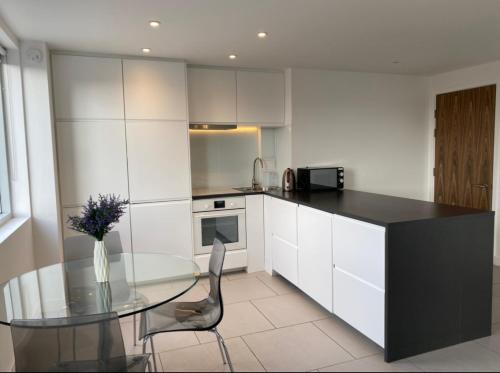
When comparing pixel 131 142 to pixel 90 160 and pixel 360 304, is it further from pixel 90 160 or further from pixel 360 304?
pixel 360 304

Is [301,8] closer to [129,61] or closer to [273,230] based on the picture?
[129,61]

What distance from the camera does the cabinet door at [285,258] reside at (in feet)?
11.6

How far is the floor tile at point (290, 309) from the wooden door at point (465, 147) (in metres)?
2.42

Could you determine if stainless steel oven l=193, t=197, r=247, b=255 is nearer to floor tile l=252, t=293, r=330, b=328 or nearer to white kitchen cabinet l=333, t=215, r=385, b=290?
floor tile l=252, t=293, r=330, b=328

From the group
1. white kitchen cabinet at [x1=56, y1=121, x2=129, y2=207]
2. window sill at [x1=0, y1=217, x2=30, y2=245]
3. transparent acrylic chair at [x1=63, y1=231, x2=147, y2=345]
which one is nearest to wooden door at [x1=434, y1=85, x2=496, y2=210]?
white kitchen cabinet at [x1=56, y1=121, x2=129, y2=207]

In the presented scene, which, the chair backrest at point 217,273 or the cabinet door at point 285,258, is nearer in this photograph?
the chair backrest at point 217,273

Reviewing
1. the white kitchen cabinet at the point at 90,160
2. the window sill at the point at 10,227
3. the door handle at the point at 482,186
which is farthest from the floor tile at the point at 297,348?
the door handle at the point at 482,186

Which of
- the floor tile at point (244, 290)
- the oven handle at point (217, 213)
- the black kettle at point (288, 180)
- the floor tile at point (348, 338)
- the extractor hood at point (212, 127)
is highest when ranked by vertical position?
the extractor hood at point (212, 127)

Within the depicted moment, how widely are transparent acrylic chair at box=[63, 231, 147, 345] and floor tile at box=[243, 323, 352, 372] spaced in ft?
2.99

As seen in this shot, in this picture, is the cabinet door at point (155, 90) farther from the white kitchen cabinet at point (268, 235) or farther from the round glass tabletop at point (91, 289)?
the round glass tabletop at point (91, 289)

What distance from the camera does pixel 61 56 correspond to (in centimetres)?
329

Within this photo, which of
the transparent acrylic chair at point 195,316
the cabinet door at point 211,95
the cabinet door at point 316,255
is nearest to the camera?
the transparent acrylic chair at point 195,316

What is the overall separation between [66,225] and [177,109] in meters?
1.50

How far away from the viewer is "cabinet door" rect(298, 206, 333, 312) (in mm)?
2910
